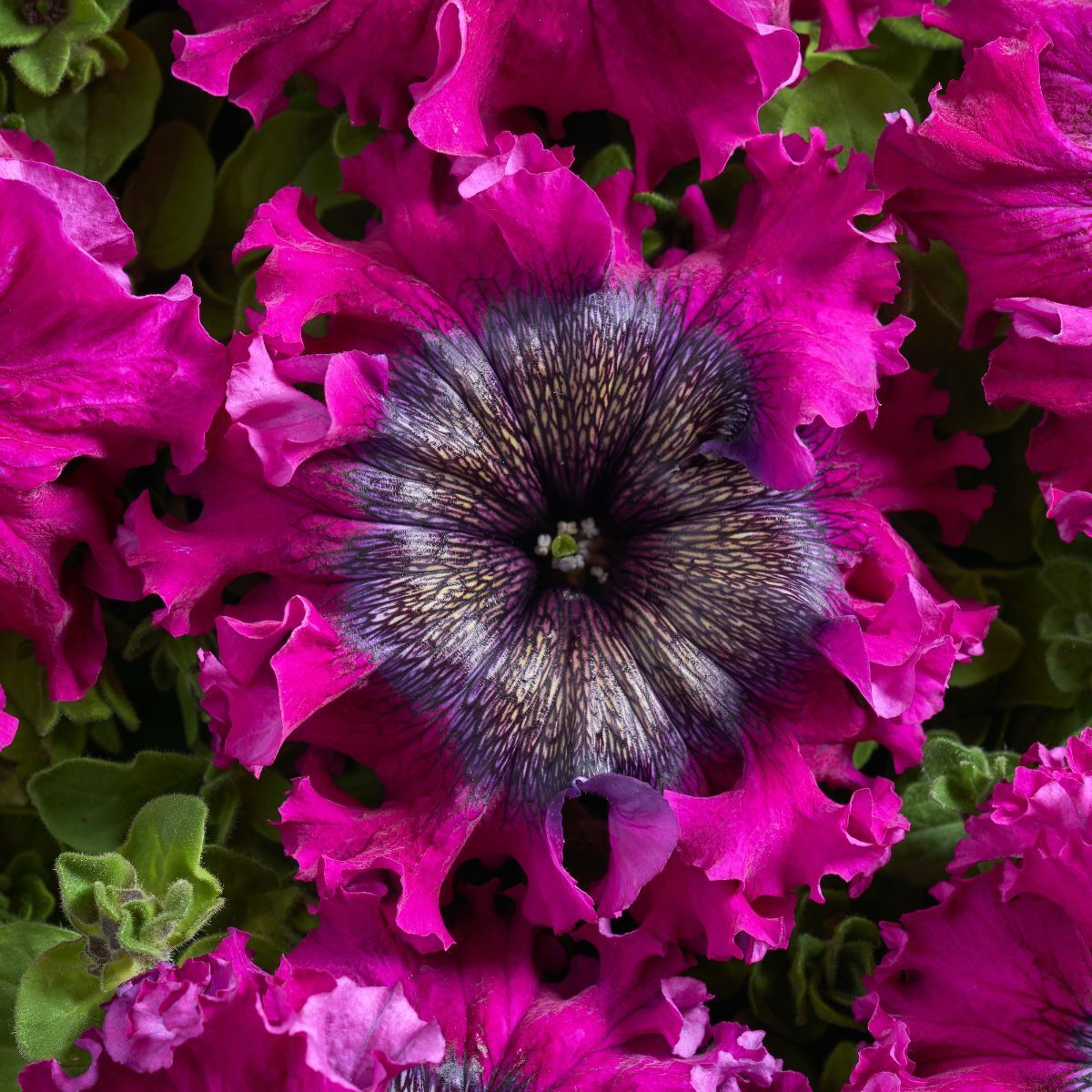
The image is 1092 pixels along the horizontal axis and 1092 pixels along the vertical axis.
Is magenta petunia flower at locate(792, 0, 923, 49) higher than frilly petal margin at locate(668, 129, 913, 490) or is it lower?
higher

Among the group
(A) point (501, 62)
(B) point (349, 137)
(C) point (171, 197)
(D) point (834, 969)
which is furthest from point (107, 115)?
(D) point (834, 969)

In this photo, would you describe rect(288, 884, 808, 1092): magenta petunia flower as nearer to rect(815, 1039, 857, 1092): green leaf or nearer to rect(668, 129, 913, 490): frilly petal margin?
rect(815, 1039, 857, 1092): green leaf

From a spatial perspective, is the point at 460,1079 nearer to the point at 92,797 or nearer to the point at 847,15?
the point at 92,797

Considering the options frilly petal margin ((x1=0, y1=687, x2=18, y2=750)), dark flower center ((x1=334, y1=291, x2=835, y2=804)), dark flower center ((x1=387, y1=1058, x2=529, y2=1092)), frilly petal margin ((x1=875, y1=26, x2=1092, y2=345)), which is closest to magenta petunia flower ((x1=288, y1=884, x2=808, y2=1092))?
dark flower center ((x1=387, y1=1058, x2=529, y2=1092))

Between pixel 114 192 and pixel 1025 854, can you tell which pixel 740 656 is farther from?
pixel 114 192

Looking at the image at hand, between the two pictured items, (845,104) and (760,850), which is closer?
(760,850)

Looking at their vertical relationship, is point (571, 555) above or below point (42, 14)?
below

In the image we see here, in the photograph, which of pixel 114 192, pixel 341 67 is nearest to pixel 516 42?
pixel 341 67
